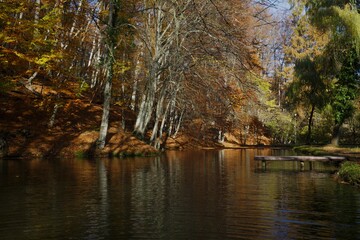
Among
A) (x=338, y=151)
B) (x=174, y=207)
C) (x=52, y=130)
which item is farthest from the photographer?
(x=52, y=130)

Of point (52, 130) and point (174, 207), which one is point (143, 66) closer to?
point (52, 130)

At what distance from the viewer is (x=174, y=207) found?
374 inches

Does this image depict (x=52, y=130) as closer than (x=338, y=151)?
No

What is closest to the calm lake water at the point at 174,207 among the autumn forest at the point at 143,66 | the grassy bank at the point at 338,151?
the autumn forest at the point at 143,66

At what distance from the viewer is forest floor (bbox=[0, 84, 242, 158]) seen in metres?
24.7

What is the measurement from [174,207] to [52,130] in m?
19.9

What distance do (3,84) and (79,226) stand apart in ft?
48.0

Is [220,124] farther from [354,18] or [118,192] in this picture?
[118,192]

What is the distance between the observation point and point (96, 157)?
2481 centimetres

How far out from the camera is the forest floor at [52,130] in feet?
80.9

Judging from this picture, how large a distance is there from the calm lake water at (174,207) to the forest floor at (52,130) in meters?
9.15

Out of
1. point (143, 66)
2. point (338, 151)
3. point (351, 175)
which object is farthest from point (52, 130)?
point (351, 175)

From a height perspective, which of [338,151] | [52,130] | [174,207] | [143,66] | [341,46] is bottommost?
[174,207]

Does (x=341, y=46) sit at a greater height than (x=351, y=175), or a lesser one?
greater
